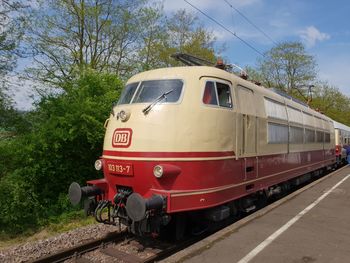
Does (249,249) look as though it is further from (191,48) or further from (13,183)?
(191,48)

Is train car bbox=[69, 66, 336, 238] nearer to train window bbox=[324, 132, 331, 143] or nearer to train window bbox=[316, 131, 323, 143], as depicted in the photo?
train window bbox=[316, 131, 323, 143]

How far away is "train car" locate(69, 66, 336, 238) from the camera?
6.54 m

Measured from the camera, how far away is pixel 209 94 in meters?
7.21

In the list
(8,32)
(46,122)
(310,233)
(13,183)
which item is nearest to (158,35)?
(8,32)

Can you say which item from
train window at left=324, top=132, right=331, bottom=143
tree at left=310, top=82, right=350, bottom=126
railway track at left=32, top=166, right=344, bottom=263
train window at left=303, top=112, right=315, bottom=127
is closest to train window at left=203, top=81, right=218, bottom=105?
railway track at left=32, top=166, right=344, bottom=263

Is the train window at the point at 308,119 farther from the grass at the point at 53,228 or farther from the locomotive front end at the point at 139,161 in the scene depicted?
the locomotive front end at the point at 139,161

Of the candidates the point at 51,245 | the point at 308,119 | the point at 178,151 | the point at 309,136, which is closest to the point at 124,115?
the point at 178,151

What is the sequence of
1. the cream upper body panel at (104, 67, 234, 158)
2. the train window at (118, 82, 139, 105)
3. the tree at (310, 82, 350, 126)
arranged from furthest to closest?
the tree at (310, 82, 350, 126)
the train window at (118, 82, 139, 105)
the cream upper body panel at (104, 67, 234, 158)

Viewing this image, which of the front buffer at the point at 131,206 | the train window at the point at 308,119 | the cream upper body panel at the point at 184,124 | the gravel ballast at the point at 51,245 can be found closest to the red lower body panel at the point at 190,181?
the front buffer at the point at 131,206

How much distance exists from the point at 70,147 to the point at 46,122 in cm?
109

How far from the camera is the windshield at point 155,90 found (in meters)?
7.06

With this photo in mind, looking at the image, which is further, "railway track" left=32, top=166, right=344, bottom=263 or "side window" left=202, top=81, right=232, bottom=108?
"side window" left=202, top=81, right=232, bottom=108

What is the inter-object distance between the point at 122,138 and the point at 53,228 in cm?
465

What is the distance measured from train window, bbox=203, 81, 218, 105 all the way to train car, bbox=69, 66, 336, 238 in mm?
18
